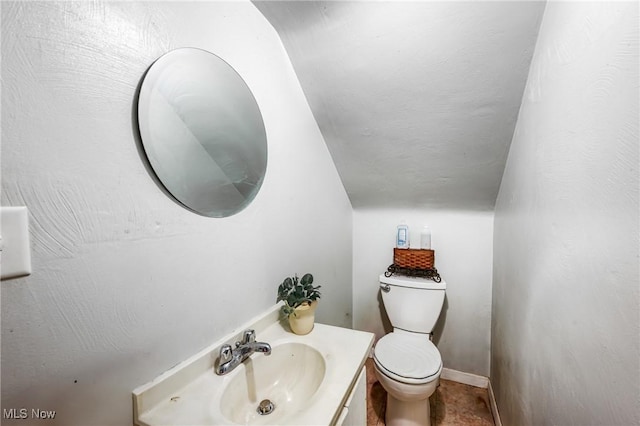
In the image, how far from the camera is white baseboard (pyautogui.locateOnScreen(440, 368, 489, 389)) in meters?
1.75

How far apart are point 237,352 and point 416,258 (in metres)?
1.28

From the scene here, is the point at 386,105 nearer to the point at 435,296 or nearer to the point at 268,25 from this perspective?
the point at 268,25

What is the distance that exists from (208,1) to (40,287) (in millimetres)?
901

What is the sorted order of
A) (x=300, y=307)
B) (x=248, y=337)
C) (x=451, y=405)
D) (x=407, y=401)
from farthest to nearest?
(x=451, y=405) → (x=407, y=401) → (x=300, y=307) → (x=248, y=337)

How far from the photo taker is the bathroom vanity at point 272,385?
0.65 m

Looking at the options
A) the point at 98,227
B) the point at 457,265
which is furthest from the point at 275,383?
the point at 457,265

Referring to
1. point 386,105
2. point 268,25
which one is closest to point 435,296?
point 386,105

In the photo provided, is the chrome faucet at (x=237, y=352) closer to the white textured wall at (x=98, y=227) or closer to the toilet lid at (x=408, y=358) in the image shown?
the white textured wall at (x=98, y=227)

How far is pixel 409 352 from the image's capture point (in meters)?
1.41

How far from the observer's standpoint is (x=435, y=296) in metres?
1.60

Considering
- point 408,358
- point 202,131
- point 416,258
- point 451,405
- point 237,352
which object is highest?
point 202,131

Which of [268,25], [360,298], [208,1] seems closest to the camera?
[208,1]

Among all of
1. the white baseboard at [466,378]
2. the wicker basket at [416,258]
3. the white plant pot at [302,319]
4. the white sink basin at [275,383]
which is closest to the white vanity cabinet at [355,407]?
the white sink basin at [275,383]

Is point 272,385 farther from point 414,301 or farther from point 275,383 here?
point 414,301
